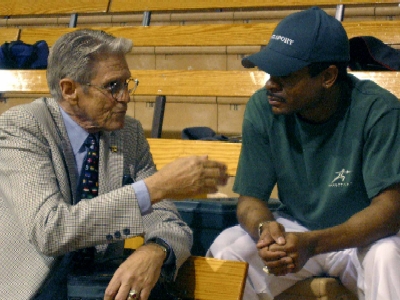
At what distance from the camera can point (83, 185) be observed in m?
1.23

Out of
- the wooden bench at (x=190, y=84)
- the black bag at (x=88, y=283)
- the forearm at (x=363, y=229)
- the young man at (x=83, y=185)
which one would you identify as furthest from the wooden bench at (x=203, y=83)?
the black bag at (x=88, y=283)

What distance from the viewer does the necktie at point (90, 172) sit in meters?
1.23

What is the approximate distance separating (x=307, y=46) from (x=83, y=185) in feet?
1.98

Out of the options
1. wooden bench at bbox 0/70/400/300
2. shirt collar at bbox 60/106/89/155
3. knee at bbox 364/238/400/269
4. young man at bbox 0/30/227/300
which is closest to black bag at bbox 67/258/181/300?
young man at bbox 0/30/227/300

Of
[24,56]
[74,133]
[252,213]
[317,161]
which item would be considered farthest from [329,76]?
[24,56]

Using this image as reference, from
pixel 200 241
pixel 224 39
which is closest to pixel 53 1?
pixel 224 39

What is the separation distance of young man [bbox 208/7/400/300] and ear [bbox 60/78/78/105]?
44 centimetres

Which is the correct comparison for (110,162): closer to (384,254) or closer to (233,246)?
(233,246)

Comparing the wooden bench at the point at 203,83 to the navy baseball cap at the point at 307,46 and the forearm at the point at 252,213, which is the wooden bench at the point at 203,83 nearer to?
the navy baseball cap at the point at 307,46

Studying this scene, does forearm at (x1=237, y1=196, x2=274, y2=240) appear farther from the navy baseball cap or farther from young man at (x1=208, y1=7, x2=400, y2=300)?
the navy baseball cap

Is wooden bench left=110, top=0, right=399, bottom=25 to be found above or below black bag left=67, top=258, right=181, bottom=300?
above

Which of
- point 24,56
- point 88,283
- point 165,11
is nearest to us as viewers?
point 88,283

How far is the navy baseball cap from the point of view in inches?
53.2

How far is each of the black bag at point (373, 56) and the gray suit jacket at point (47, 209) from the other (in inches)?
42.5
